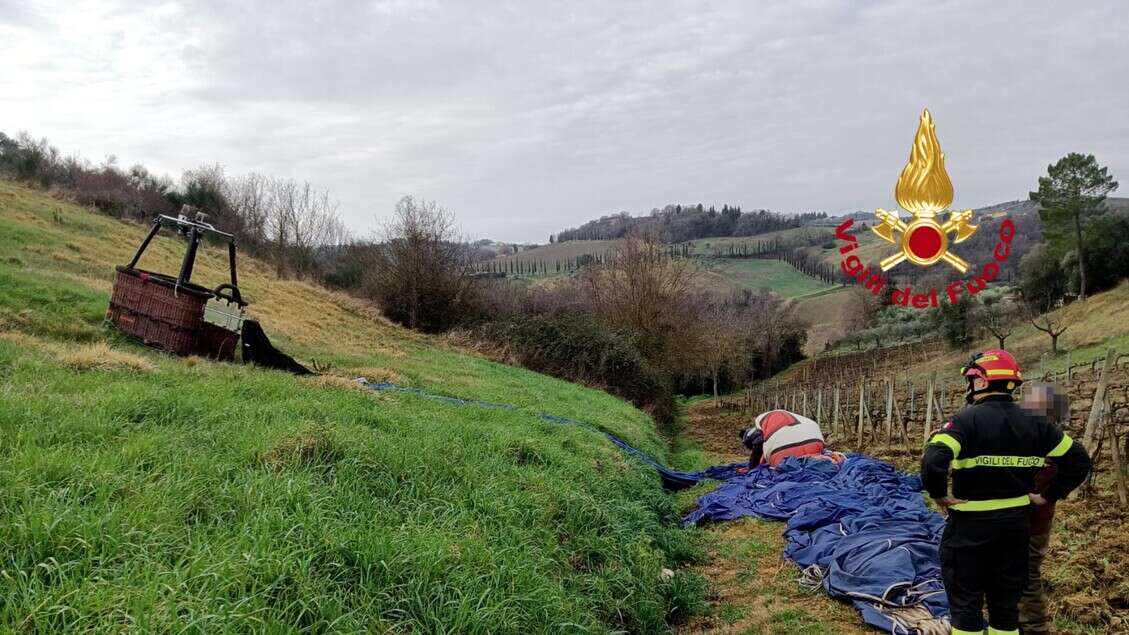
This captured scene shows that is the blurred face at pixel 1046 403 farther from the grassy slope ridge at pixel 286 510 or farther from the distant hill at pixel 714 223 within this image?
the distant hill at pixel 714 223

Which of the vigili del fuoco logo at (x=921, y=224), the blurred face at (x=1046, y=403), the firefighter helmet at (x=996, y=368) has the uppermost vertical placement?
the vigili del fuoco logo at (x=921, y=224)

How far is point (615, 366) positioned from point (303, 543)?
20.2 m

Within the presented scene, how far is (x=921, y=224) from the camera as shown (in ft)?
28.6

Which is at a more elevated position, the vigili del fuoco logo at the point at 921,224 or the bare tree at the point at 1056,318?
the vigili del fuoco logo at the point at 921,224

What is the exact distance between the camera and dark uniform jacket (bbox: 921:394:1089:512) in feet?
12.4

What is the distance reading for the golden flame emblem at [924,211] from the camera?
793 cm

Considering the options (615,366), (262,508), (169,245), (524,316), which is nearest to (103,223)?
(169,245)

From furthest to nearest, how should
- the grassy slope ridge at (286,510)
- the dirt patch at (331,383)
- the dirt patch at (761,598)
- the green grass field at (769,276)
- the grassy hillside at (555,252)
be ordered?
the grassy hillside at (555,252), the green grass field at (769,276), the dirt patch at (331,383), the dirt patch at (761,598), the grassy slope ridge at (286,510)

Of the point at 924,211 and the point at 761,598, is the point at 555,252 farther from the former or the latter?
the point at 761,598

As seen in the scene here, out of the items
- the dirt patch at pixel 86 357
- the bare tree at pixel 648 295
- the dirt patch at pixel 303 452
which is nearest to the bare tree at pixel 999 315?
the bare tree at pixel 648 295

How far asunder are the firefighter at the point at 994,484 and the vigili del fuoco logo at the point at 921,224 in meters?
3.89

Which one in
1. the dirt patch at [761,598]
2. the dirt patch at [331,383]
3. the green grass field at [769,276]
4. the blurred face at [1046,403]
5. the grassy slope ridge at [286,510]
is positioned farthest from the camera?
the green grass field at [769,276]

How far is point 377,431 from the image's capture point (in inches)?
222

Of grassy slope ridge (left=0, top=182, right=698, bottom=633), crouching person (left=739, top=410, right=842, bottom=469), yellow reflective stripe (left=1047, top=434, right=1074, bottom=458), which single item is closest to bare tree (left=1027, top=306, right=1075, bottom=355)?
crouching person (left=739, top=410, right=842, bottom=469)
